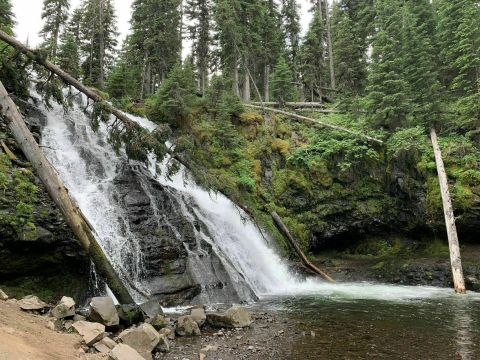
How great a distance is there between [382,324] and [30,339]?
301 inches

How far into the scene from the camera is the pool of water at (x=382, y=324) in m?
7.38

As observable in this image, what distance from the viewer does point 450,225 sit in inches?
627

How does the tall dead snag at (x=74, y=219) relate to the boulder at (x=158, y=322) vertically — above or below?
above

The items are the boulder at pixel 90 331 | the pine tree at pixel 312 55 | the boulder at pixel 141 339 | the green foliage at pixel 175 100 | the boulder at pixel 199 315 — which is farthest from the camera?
the pine tree at pixel 312 55

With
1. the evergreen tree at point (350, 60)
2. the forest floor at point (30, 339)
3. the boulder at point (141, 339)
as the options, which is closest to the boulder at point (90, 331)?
the forest floor at point (30, 339)

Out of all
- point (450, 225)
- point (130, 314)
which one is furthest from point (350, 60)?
point (130, 314)

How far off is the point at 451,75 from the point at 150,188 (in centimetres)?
2134

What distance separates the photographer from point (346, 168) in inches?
782

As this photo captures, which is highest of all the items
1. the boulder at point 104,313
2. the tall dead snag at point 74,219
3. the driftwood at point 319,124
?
the driftwood at point 319,124

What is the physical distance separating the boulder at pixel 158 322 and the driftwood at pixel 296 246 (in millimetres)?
10124

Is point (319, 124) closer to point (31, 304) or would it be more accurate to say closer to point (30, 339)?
point (31, 304)

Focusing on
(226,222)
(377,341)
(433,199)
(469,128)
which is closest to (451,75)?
(469,128)

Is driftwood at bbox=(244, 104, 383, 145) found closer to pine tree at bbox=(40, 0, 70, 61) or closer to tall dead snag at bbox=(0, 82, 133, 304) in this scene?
tall dead snag at bbox=(0, 82, 133, 304)

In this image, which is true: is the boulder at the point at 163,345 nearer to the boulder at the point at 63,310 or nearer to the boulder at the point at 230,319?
the boulder at the point at 230,319
